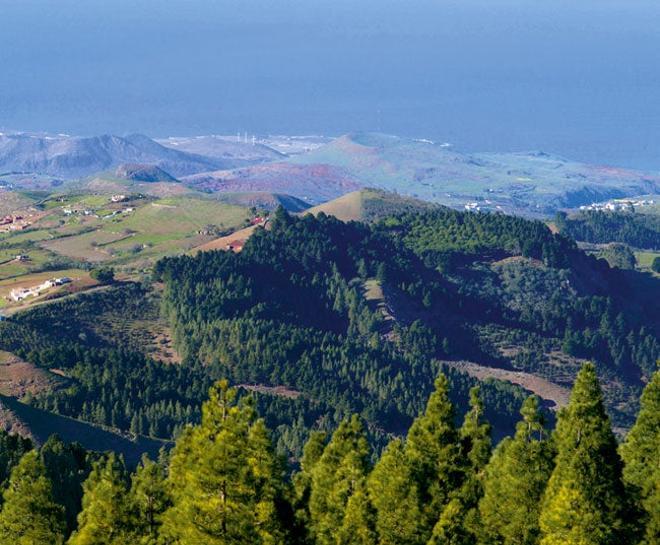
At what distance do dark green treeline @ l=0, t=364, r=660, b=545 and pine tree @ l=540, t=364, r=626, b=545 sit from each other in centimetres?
4

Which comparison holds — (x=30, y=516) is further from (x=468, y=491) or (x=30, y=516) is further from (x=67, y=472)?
(x=67, y=472)

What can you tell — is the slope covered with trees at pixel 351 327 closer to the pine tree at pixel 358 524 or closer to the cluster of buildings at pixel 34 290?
the cluster of buildings at pixel 34 290

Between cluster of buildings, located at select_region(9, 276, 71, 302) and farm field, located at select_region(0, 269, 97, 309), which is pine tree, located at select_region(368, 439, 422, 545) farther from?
cluster of buildings, located at select_region(9, 276, 71, 302)

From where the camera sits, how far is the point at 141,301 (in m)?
137

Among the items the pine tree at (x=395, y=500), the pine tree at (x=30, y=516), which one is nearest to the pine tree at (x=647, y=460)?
the pine tree at (x=395, y=500)

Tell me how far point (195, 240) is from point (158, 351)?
172 feet

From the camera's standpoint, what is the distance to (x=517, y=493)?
1585 inches

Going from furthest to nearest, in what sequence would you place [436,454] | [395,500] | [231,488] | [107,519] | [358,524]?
1. [436,454]
2. [395,500]
3. [358,524]
4. [107,519]
5. [231,488]

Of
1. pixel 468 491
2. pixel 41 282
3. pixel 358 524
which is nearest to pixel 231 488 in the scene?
pixel 358 524

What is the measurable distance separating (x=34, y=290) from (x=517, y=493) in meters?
104

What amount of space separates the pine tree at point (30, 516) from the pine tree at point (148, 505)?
2594mm

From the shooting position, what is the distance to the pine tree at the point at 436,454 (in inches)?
1631

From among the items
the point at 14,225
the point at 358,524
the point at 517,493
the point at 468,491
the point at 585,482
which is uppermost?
the point at 585,482

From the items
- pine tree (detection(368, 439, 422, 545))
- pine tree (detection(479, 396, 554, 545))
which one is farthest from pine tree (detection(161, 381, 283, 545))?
pine tree (detection(479, 396, 554, 545))
